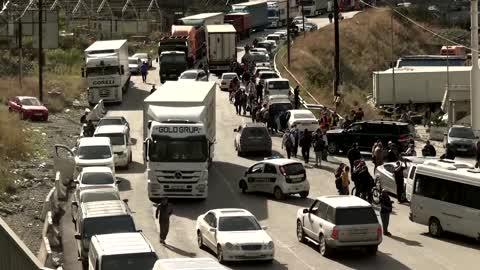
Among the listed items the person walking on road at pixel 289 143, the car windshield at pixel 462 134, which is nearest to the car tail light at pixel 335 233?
the person walking on road at pixel 289 143

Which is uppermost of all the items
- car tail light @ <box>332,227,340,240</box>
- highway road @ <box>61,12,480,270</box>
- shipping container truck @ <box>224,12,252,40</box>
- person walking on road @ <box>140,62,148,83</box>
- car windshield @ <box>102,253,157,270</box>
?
shipping container truck @ <box>224,12,252,40</box>

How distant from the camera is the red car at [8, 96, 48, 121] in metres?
57.4

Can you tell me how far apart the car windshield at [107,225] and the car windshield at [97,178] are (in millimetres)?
7825

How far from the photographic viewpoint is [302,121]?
4947cm

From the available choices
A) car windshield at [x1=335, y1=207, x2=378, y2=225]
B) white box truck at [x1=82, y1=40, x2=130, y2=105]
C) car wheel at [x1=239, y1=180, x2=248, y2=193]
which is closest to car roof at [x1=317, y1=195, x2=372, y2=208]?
car windshield at [x1=335, y1=207, x2=378, y2=225]

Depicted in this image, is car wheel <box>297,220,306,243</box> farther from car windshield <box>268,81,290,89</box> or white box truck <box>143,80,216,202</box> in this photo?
car windshield <box>268,81,290,89</box>

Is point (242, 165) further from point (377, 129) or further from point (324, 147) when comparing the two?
point (377, 129)

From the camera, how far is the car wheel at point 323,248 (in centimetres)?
2670

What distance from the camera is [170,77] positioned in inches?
2844

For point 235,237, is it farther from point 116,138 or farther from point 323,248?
point 116,138

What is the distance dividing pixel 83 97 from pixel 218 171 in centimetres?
2757

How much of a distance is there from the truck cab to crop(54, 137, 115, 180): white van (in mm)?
31518

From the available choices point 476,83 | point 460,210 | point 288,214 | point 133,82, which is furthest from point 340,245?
point 133,82

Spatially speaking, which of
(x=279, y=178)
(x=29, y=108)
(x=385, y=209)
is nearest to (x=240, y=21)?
(x=29, y=108)
